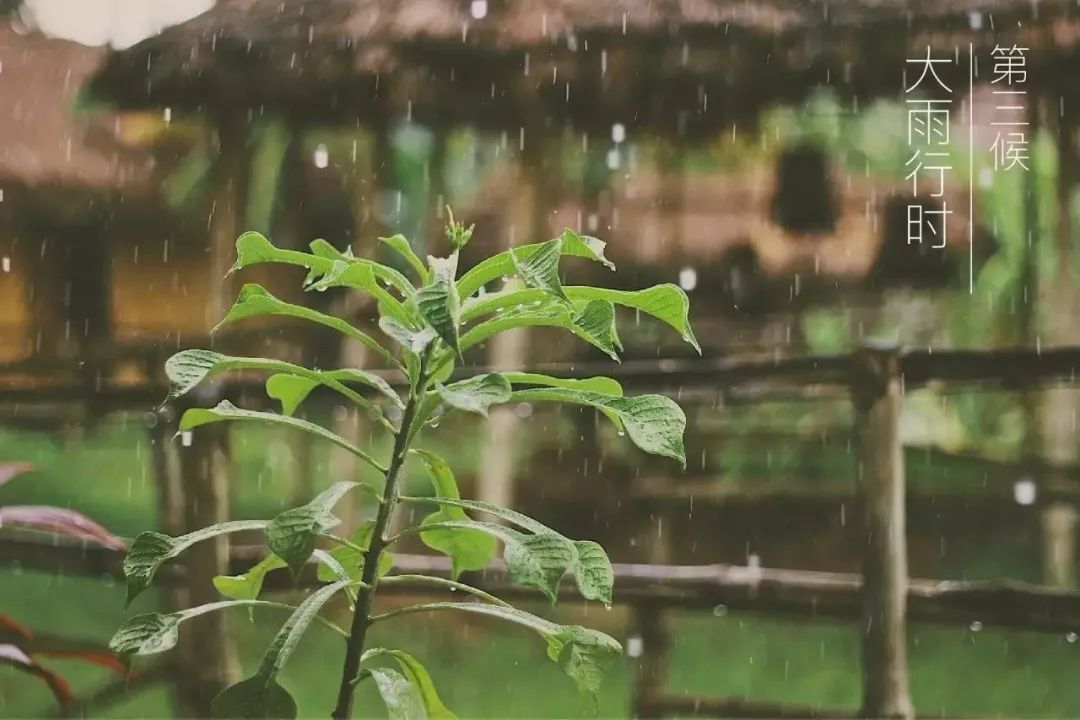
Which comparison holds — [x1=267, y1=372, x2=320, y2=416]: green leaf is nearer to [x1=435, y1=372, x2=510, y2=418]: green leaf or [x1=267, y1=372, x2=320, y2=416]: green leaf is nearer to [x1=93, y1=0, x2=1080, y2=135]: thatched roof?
[x1=435, y1=372, x2=510, y2=418]: green leaf

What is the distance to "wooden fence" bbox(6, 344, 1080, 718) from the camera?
1.36 m

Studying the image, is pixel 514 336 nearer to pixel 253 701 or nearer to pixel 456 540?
pixel 456 540

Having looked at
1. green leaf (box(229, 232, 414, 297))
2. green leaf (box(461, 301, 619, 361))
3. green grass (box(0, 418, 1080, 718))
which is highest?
green leaf (box(229, 232, 414, 297))

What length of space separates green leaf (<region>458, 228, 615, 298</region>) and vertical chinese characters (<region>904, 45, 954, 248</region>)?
96 cm

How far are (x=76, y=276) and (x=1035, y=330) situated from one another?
6.23 feet

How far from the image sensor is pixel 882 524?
4.72 feet

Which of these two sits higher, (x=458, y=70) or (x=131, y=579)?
(x=458, y=70)

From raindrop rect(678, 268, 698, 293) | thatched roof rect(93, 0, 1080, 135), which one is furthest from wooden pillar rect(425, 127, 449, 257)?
raindrop rect(678, 268, 698, 293)

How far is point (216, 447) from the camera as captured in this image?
151 cm

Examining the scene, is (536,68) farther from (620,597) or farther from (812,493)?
(812,493)

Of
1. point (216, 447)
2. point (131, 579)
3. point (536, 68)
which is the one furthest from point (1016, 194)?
point (131, 579)

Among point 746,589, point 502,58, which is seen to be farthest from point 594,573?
point 502,58

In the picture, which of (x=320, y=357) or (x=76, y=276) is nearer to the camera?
(x=76, y=276)

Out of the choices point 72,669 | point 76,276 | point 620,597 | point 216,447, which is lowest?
point 72,669
